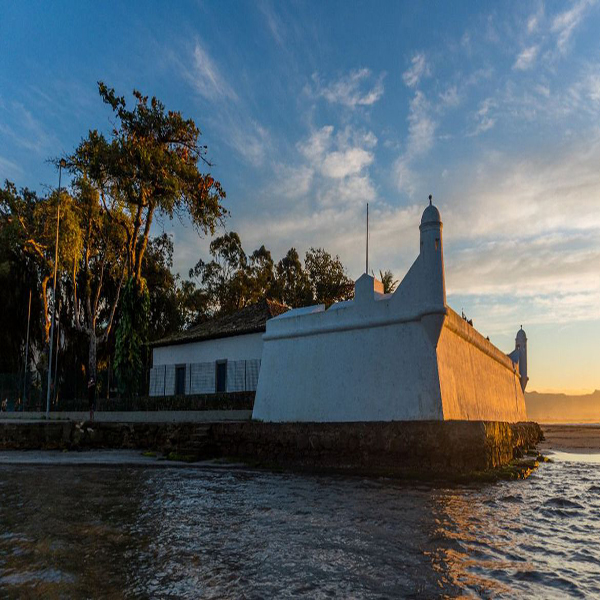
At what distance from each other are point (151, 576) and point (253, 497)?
444 centimetres

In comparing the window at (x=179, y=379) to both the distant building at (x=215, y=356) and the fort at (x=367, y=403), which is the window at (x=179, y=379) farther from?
the fort at (x=367, y=403)

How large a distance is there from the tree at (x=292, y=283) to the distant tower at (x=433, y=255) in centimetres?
2770

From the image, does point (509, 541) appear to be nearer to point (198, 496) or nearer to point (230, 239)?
point (198, 496)

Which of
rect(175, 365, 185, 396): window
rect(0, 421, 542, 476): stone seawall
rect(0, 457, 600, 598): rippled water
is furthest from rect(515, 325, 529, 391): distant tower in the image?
rect(0, 457, 600, 598): rippled water

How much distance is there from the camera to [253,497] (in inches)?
363

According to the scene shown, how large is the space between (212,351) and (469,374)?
12795 mm

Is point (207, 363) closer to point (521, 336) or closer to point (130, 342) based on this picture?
point (130, 342)

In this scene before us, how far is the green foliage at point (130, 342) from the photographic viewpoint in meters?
24.1

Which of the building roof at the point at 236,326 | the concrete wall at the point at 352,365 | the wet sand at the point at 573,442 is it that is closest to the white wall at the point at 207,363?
the building roof at the point at 236,326

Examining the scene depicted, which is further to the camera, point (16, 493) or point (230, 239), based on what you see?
point (230, 239)

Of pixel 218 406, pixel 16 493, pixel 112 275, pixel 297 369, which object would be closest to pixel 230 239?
pixel 112 275

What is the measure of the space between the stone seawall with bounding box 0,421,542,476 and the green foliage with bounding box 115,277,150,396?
18.5 feet

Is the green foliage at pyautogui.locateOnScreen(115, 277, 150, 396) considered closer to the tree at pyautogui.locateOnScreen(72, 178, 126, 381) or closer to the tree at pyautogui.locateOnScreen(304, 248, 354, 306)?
the tree at pyautogui.locateOnScreen(72, 178, 126, 381)

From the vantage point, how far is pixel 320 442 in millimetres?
13156
